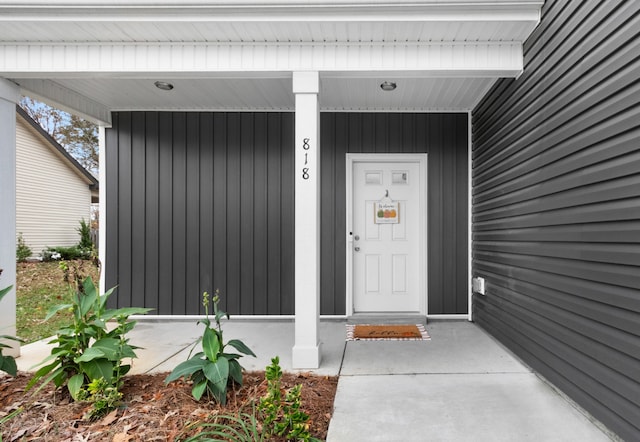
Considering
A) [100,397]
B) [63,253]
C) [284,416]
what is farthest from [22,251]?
[284,416]

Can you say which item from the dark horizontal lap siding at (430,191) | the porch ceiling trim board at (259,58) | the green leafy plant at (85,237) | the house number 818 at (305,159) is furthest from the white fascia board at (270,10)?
the green leafy plant at (85,237)

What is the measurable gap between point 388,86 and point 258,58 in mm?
1347

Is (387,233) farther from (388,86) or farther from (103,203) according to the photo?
(103,203)

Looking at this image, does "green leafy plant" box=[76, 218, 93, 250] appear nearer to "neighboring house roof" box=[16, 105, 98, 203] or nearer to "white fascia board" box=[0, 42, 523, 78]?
"neighboring house roof" box=[16, 105, 98, 203]

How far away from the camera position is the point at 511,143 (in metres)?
3.04

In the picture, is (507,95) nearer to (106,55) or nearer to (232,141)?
(232,141)

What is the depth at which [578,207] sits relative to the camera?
6.91ft

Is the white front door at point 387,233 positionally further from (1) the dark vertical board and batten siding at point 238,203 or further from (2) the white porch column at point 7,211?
(2) the white porch column at point 7,211

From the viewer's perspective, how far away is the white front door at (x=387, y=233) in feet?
13.7

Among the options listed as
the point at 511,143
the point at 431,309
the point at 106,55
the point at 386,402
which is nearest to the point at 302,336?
the point at 386,402

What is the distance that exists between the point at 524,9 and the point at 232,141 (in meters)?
3.09

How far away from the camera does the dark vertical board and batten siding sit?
4148 millimetres

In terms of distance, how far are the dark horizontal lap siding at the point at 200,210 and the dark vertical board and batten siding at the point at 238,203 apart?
0.04 ft

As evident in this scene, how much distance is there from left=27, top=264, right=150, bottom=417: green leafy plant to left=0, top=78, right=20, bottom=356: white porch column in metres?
1.13
